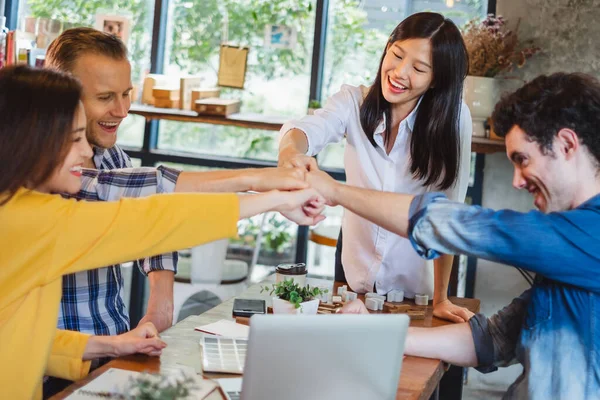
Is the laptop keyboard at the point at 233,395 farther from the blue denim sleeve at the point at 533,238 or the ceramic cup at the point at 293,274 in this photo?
the ceramic cup at the point at 293,274

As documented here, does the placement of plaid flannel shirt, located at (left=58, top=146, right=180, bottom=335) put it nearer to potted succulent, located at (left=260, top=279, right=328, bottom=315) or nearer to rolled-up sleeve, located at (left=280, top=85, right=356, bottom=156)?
potted succulent, located at (left=260, top=279, right=328, bottom=315)

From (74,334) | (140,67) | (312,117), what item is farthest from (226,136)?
(74,334)

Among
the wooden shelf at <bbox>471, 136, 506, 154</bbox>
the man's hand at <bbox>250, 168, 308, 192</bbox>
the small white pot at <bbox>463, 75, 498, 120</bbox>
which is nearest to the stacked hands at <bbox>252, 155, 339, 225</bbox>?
the man's hand at <bbox>250, 168, 308, 192</bbox>

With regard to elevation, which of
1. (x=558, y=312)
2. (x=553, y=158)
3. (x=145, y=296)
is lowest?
(x=145, y=296)

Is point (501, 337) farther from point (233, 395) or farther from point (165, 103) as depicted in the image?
point (165, 103)

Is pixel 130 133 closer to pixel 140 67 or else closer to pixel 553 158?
pixel 140 67

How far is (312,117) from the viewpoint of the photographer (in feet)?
8.84

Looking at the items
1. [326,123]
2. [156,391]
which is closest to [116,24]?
[326,123]

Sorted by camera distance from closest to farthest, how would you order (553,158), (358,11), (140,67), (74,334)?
1. (553,158)
2. (74,334)
3. (358,11)
4. (140,67)

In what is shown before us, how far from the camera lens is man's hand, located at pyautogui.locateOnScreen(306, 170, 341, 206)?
2.01 m

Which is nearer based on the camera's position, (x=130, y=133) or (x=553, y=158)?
(x=553, y=158)

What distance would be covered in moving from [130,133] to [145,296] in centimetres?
95

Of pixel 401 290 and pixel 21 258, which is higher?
pixel 21 258

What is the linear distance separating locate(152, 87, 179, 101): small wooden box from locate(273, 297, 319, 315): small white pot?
258 cm
